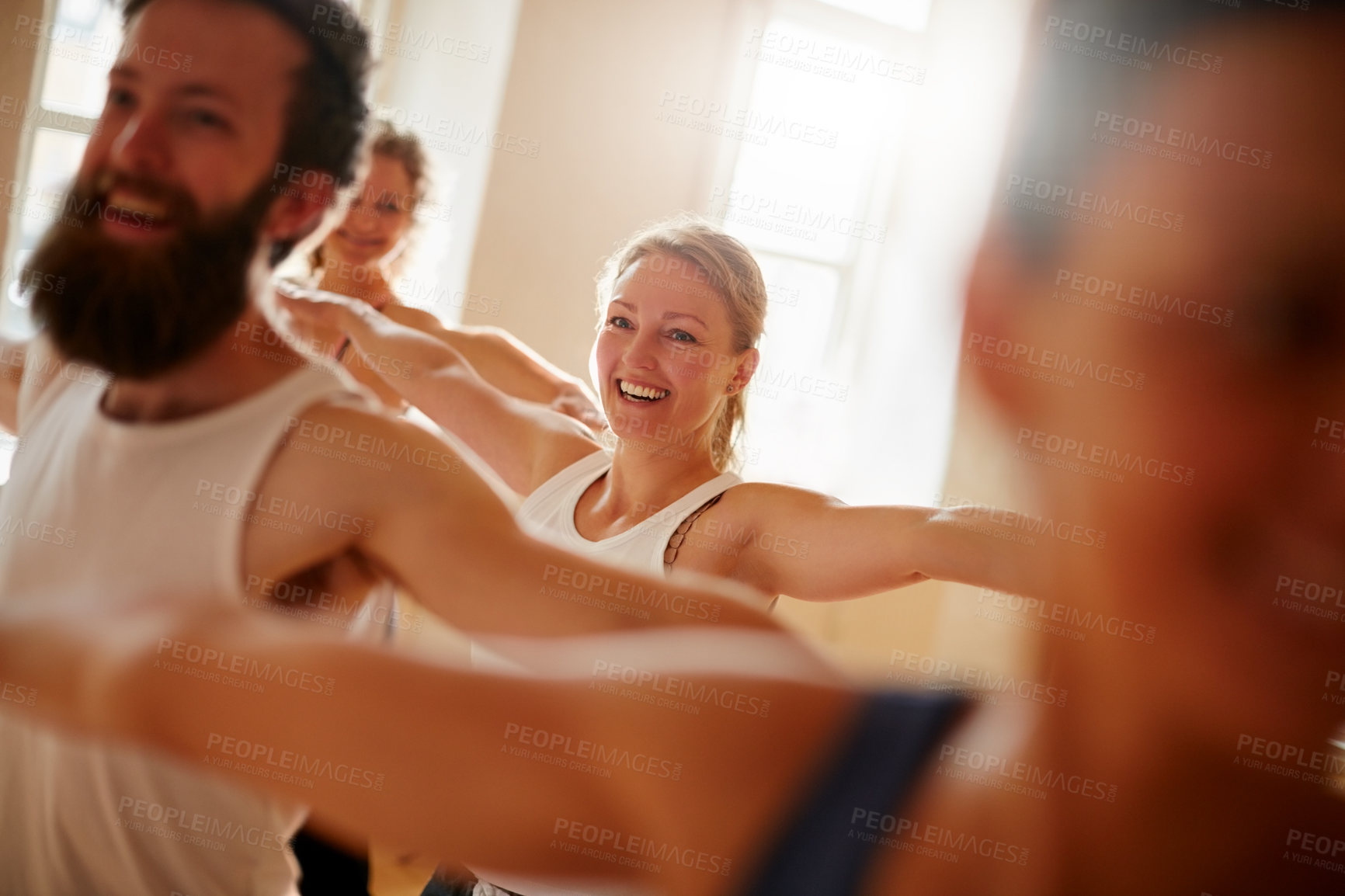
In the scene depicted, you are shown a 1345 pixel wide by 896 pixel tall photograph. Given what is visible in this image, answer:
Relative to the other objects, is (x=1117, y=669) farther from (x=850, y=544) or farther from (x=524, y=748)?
(x=850, y=544)

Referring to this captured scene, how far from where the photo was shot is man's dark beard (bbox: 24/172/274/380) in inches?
19.1

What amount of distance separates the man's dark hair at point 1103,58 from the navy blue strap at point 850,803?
5.4 inches

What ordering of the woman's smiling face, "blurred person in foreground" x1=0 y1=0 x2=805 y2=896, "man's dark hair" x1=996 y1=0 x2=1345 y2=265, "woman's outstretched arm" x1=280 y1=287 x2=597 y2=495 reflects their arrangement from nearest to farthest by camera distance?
1. "man's dark hair" x1=996 y1=0 x2=1345 y2=265
2. "blurred person in foreground" x1=0 y1=0 x2=805 y2=896
3. "woman's outstretched arm" x1=280 y1=287 x2=597 y2=495
4. the woman's smiling face

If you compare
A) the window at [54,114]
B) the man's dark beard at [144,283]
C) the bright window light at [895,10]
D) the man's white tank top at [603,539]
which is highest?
the bright window light at [895,10]

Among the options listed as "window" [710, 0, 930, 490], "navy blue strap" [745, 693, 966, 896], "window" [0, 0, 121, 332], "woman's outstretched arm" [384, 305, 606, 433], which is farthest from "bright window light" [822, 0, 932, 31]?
"navy blue strap" [745, 693, 966, 896]

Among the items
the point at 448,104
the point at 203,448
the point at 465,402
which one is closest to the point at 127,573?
the point at 203,448

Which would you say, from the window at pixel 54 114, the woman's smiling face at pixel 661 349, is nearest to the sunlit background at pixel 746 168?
the window at pixel 54 114

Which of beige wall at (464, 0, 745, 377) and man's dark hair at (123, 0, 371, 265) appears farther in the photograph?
beige wall at (464, 0, 745, 377)

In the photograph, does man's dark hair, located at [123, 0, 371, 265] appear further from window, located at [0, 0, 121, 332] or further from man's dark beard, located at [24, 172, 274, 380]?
window, located at [0, 0, 121, 332]

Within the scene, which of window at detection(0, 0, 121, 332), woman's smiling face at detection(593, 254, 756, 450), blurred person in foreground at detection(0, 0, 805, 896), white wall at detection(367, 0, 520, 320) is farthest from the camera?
woman's smiling face at detection(593, 254, 756, 450)

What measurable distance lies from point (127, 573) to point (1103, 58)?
482mm

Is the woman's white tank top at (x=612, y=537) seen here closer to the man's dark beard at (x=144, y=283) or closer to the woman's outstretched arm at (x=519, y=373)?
the woman's outstretched arm at (x=519, y=373)

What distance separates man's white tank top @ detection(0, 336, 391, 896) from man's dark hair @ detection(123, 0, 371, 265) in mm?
118

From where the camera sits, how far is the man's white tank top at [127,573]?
18.1 inches
